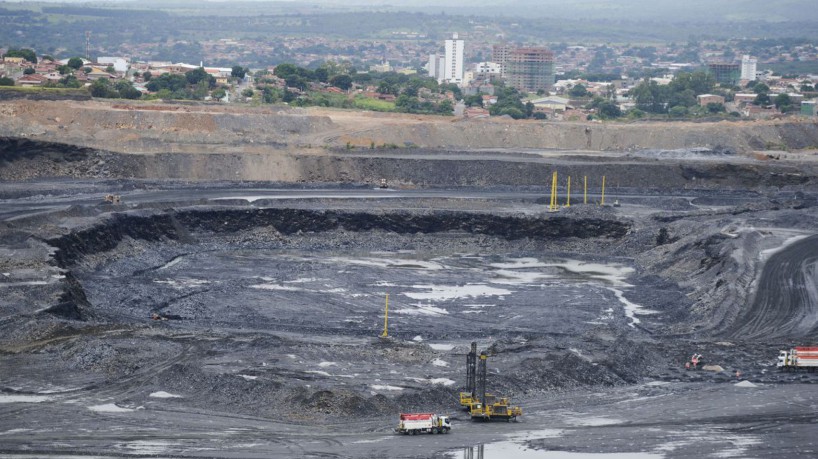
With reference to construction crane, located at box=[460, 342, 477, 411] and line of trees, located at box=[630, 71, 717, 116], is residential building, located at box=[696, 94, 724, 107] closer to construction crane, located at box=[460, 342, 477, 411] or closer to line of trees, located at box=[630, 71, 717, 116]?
line of trees, located at box=[630, 71, 717, 116]

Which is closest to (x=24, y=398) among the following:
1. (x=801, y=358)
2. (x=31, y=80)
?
(x=801, y=358)

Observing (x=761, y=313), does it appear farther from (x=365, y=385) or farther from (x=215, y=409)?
(x=215, y=409)

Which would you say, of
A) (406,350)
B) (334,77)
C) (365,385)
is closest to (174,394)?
(365,385)

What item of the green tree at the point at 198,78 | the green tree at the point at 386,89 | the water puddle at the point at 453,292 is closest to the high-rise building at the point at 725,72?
the green tree at the point at 386,89

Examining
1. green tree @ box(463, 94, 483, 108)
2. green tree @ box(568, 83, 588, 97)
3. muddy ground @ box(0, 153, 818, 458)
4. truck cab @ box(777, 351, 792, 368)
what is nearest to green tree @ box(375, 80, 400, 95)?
green tree @ box(463, 94, 483, 108)

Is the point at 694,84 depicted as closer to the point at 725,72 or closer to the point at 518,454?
the point at 725,72

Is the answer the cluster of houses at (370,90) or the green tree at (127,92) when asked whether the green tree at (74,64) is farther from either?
the green tree at (127,92)
